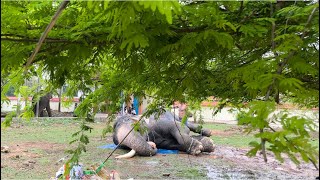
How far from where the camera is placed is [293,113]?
957mm

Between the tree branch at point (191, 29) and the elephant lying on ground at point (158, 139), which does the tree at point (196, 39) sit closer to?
the tree branch at point (191, 29)

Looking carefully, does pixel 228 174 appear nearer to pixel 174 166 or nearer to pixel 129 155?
pixel 174 166

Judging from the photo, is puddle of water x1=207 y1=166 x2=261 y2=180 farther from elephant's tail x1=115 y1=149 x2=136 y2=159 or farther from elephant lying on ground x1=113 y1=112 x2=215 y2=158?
elephant's tail x1=115 y1=149 x2=136 y2=159

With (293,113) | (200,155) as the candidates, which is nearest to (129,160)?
(200,155)

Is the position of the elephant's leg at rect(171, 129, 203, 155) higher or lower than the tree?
lower

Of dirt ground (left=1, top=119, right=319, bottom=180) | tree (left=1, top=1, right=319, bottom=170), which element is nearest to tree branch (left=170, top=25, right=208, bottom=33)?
tree (left=1, top=1, right=319, bottom=170)

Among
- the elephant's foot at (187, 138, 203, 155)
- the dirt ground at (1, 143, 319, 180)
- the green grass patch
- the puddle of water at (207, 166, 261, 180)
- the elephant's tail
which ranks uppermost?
the green grass patch

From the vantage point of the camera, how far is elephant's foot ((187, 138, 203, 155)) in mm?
5891

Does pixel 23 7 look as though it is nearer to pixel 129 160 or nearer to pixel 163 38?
pixel 163 38

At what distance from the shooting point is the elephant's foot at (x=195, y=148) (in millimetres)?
5891

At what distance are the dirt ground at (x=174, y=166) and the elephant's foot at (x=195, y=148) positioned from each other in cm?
8

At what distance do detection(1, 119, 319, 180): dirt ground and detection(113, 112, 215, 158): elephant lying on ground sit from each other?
11cm

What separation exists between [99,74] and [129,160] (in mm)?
2465

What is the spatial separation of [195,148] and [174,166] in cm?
96
